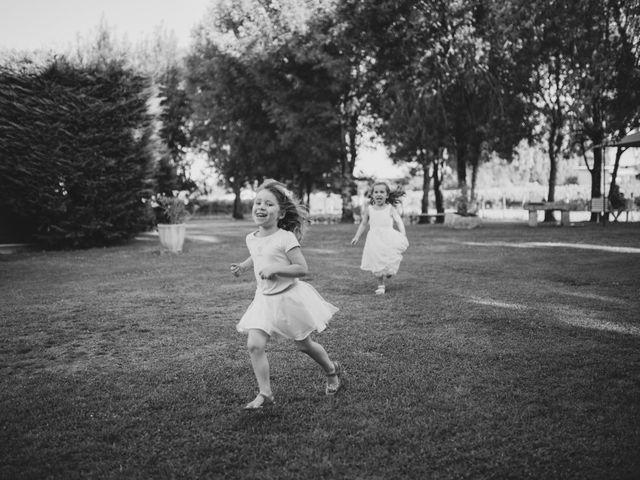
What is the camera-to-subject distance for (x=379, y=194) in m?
8.96

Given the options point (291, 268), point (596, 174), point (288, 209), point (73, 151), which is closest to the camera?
point (291, 268)

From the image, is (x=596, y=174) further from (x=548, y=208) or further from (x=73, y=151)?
(x=73, y=151)

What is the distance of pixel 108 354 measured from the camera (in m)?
5.31

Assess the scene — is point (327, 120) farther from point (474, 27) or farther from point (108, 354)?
point (108, 354)

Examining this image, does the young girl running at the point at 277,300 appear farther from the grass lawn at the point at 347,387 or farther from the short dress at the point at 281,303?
the grass lawn at the point at 347,387

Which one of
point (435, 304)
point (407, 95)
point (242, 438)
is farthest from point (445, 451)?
point (407, 95)

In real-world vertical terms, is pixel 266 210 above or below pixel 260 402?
above

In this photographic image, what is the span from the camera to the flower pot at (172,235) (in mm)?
15328

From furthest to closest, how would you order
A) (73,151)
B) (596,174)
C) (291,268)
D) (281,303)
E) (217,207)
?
(217,207) → (596,174) → (73,151) → (281,303) → (291,268)

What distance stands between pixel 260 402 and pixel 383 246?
17.5ft

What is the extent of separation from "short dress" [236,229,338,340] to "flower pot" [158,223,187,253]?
38.7ft

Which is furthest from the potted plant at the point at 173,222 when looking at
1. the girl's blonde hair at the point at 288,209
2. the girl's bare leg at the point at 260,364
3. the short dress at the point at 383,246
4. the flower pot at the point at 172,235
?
the girl's bare leg at the point at 260,364

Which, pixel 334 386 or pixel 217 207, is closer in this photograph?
pixel 334 386

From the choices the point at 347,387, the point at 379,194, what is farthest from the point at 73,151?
the point at 347,387
